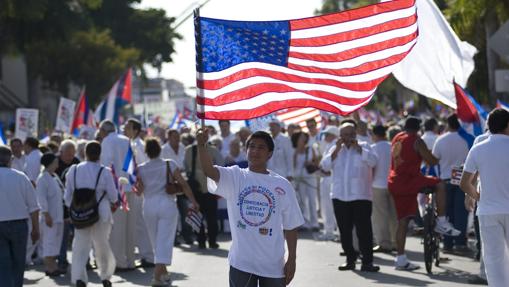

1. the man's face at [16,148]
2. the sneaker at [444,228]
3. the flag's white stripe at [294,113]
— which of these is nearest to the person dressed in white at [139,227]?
the man's face at [16,148]

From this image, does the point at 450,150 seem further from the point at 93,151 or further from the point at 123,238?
the point at 93,151

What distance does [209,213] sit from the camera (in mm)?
18203

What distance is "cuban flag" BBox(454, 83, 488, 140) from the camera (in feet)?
41.0

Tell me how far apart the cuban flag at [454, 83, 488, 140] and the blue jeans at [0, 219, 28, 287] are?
16.7ft

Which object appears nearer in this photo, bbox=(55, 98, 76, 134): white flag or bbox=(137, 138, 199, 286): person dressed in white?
bbox=(137, 138, 199, 286): person dressed in white

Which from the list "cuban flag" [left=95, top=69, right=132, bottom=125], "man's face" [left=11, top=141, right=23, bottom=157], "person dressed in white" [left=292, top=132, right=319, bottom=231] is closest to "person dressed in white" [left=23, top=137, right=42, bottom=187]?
"man's face" [left=11, top=141, right=23, bottom=157]

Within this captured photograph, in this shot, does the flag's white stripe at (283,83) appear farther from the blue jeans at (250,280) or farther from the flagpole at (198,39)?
the blue jeans at (250,280)

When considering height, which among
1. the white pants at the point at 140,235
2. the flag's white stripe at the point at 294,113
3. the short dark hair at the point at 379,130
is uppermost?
the flag's white stripe at the point at 294,113

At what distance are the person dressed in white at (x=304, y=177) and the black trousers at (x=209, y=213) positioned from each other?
2.67 meters

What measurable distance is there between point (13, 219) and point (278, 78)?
369 centimetres

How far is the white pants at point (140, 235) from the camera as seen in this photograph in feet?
52.0

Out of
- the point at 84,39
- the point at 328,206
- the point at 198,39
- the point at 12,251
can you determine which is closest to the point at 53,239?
the point at 12,251

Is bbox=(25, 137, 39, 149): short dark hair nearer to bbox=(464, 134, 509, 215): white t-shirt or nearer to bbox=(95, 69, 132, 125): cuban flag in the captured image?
bbox=(95, 69, 132, 125): cuban flag

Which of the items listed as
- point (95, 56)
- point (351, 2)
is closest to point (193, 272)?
point (95, 56)
